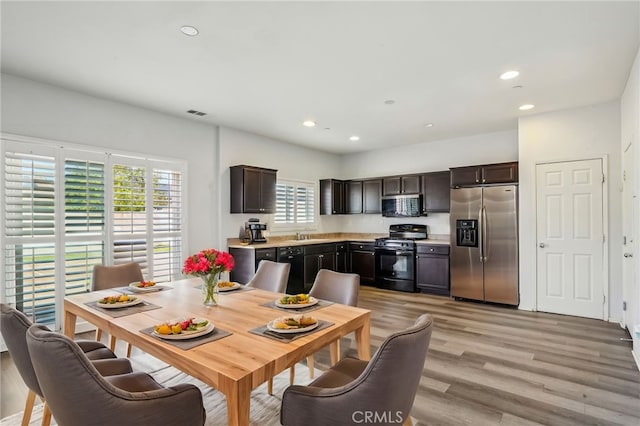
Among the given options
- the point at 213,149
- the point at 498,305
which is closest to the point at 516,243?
the point at 498,305

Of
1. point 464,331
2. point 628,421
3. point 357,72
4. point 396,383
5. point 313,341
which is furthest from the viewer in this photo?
point 464,331

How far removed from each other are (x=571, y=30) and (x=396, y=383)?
2841mm

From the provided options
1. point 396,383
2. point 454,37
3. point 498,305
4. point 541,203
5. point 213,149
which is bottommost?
point 498,305

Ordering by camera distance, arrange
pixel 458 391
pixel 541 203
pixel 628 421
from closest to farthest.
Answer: pixel 628 421 < pixel 458 391 < pixel 541 203

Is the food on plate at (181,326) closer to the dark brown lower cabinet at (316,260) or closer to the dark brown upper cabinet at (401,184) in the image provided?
the dark brown lower cabinet at (316,260)

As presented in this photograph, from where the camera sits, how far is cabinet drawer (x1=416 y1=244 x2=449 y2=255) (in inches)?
220

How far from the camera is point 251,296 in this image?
2562 mm

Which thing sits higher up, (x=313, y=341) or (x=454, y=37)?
(x=454, y=37)

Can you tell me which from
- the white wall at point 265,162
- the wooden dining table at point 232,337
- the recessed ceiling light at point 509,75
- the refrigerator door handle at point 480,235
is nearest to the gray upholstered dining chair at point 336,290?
the wooden dining table at point 232,337

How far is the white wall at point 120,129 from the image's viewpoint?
3.40 m

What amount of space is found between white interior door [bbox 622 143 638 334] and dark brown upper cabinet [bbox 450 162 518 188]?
1247 mm

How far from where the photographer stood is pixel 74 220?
3.75 meters

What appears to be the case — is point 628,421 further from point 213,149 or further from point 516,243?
point 213,149

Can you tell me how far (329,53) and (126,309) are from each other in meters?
2.47
